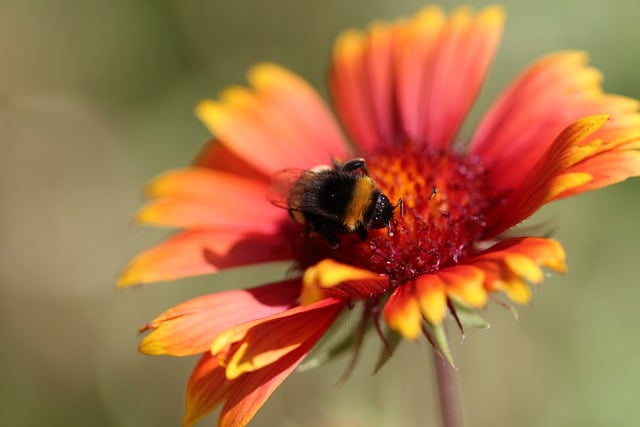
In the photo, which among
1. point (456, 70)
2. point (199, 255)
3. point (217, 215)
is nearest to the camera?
point (199, 255)

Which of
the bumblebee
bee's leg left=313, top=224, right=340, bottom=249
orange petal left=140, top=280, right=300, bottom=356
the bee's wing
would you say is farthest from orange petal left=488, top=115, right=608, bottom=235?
orange petal left=140, top=280, right=300, bottom=356

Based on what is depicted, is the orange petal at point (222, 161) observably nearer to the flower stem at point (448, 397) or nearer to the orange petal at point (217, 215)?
the orange petal at point (217, 215)

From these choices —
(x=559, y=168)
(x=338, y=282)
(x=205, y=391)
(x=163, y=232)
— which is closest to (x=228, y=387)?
(x=205, y=391)

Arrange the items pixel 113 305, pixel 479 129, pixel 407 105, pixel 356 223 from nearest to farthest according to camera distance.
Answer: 1. pixel 356 223
2. pixel 479 129
3. pixel 407 105
4. pixel 113 305

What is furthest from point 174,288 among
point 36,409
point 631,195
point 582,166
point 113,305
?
point 582,166

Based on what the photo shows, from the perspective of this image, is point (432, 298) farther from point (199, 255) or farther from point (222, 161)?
point (222, 161)

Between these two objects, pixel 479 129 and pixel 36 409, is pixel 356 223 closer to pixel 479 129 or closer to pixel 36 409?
pixel 479 129
